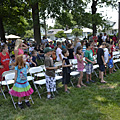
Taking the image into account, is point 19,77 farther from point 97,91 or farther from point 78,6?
point 78,6

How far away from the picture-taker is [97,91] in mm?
5695

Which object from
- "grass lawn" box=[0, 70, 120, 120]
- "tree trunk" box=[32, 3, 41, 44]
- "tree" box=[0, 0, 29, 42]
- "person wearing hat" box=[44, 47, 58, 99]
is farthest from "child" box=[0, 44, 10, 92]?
"tree" box=[0, 0, 29, 42]

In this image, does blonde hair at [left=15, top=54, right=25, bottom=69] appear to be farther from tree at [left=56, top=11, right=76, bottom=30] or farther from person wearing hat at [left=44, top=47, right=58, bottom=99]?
tree at [left=56, top=11, right=76, bottom=30]

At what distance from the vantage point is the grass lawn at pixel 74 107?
4.01 m

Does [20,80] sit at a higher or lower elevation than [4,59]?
lower

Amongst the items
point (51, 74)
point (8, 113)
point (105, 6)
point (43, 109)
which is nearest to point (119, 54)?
point (51, 74)

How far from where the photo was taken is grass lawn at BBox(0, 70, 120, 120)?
4.01 meters

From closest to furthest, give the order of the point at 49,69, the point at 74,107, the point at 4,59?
the point at 74,107 → the point at 49,69 → the point at 4,59

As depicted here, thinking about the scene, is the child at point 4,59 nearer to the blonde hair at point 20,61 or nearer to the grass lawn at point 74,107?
the grass lawn at point 74,107

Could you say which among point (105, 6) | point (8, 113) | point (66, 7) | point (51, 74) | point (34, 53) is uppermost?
point (105, 6)

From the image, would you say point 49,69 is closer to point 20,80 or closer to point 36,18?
point 20,80

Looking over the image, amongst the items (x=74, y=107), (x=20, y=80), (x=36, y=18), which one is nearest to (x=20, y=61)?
(x=20, y=80)

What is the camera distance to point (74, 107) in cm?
449

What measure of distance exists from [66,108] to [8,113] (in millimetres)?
1538
